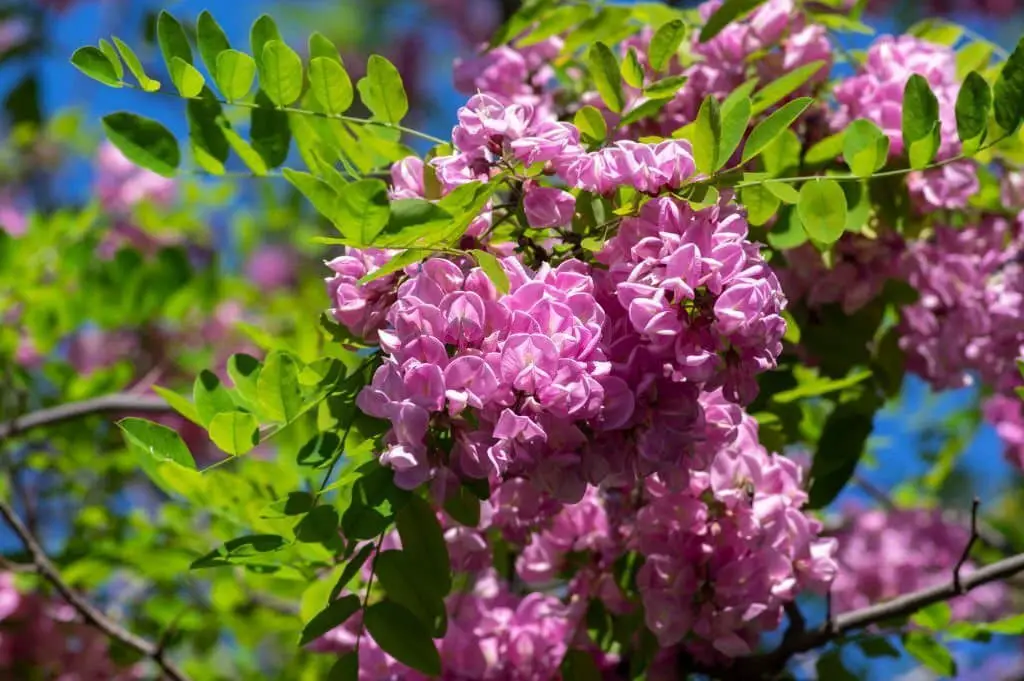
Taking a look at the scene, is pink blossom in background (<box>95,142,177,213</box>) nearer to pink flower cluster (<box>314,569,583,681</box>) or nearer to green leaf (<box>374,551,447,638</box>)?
pink flower cluster (<box>314,569,583,681</box>)

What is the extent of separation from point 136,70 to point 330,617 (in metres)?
0.66

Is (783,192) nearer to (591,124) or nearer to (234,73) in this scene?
(591,124)

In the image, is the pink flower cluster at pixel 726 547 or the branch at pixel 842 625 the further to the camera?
the branch at pixel 842 625

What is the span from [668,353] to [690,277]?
8 cm

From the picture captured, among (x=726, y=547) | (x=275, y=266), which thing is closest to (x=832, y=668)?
(x=726, y=547)

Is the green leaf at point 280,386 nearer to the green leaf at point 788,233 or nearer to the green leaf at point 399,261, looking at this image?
the green leaf at point 399,261

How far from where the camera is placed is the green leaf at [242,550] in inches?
44.8

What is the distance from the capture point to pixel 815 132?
160cm

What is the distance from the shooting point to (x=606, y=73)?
1354 mm

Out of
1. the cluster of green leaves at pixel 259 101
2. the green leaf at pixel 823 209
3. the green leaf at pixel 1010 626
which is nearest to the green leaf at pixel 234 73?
the cluster of green leaves at pixel 259 101

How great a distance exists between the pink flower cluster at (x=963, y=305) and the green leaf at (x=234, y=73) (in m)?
0.96

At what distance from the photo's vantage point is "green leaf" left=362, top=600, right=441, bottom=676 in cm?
125

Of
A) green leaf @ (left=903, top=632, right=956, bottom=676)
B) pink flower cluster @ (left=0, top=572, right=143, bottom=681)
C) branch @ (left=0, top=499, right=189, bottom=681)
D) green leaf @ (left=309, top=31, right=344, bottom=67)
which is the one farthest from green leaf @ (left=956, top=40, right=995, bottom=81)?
pink flower cluster @ (left=0, top=572, right=143, bottom=681)

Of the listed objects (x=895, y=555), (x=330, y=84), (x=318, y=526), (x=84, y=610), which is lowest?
(x=895, y=555)
